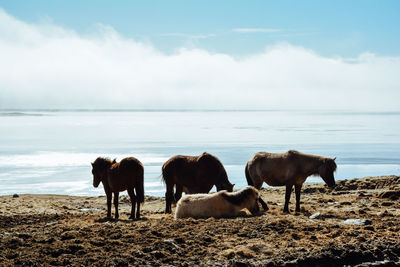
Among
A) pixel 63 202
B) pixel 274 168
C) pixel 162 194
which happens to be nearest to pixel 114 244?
pixel 274 168

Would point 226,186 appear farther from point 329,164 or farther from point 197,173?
point 329,164

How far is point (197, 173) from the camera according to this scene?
14.4 metres

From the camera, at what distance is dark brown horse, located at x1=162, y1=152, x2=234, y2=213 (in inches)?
564

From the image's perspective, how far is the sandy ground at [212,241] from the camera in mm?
8828

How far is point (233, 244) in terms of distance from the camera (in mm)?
9547

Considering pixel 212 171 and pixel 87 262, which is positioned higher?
pixel 212 171

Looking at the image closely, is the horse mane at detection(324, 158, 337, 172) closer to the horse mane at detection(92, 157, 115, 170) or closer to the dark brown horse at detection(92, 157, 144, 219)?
the dark brown horse at detection(92, 157, 144, 219)

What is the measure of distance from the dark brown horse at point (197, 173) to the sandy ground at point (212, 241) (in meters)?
2.53

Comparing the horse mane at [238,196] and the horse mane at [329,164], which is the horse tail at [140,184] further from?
the horse mane at [329,164]

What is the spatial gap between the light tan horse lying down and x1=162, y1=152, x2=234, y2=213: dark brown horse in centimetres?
160

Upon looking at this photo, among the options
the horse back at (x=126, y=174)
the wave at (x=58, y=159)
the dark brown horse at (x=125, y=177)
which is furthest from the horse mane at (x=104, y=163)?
the wave at (x=58, y=159)

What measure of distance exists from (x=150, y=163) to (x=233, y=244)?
19.9 meters

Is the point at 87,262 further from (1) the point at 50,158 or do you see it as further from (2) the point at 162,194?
(1) the point at 50,158

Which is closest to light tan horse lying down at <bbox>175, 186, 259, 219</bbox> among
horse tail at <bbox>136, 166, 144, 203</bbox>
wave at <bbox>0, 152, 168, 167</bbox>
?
horse tail at <bbox>136, 166, 144, 203</bbox>
